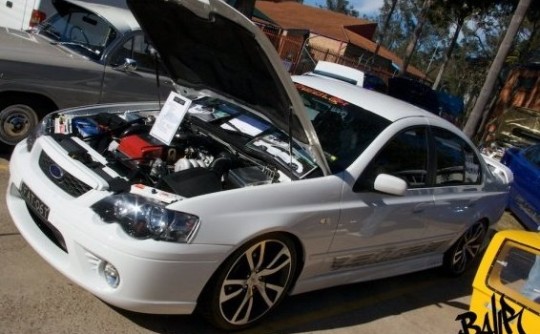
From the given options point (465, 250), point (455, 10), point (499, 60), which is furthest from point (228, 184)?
point (455, 10)

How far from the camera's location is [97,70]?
19.6ft

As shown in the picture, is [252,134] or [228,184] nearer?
[228,184]

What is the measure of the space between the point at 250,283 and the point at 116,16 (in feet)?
12.9

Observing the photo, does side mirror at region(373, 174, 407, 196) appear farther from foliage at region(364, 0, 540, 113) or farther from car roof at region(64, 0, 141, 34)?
foliage at region(364, 0, 540, 113)

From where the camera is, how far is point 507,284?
3041 mm

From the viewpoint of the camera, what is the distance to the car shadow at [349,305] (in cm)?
358

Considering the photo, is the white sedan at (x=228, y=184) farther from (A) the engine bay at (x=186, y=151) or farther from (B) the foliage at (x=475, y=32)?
(B) the foliage at (x=475, y=32)

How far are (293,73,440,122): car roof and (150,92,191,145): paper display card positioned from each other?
1346 millimetres

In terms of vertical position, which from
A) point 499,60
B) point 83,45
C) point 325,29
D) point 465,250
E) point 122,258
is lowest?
point 465,250

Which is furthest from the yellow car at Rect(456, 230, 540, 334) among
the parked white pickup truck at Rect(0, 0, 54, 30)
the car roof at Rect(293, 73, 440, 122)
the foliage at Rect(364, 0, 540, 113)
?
the foliage at Rect(364, 0, 540, 113)

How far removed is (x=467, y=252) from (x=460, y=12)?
21.0 m

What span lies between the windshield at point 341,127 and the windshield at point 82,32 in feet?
8.80

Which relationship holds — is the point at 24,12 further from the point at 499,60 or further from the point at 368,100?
the point at 499,60

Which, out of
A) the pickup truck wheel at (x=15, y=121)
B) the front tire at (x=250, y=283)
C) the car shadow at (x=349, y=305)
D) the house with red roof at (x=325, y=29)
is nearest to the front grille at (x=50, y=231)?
the car shadow at (x=349, y=305)
